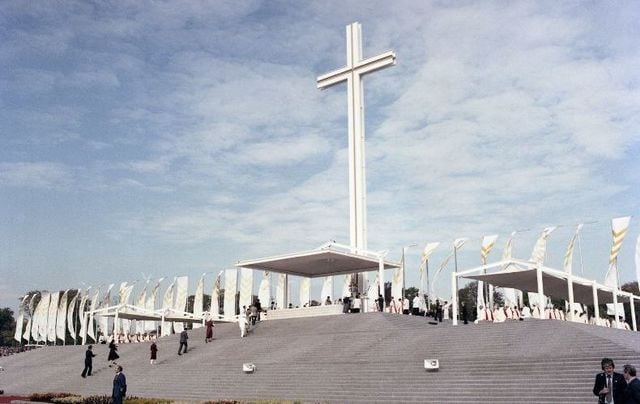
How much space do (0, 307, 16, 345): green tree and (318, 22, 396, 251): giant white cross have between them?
6982 centimetres

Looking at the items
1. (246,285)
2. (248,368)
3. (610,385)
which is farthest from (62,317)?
(610,385)

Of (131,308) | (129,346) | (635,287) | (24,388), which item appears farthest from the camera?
(635,287)

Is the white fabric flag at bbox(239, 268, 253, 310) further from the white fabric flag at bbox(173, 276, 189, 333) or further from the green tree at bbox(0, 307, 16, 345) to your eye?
the green tree at bbox(0, 307, 16, 345)

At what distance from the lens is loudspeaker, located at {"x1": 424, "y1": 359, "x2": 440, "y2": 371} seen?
18094 mm

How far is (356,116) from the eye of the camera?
36.8 metres

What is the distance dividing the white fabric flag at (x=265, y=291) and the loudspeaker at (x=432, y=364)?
1105 inches

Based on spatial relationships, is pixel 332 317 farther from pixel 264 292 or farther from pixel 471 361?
pixel 264 292

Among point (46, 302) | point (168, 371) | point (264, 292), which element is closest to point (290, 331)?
point (168, 371)

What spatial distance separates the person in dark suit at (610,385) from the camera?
8.57 m

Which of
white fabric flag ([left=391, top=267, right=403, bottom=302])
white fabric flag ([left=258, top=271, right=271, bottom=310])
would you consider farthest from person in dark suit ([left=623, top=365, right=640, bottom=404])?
white fabric flag ([left=258, top=271, right=271, bottom=310])

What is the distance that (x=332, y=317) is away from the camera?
28.6 meters

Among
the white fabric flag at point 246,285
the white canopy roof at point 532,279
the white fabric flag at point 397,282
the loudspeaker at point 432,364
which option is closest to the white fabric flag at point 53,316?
the white fabric flag at point 246,285

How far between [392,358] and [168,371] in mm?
9267

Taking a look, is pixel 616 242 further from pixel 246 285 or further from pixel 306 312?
pixel 246 285
